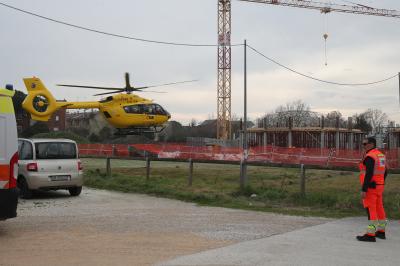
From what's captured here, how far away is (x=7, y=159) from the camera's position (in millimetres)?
8359

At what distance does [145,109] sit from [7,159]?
15.3 metres

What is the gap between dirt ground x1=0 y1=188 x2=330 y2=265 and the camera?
22.6 ft

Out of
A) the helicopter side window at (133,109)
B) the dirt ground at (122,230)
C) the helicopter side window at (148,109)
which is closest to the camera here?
the dirt ground at (122,230)

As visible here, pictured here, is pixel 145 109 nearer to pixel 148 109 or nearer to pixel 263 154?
pixel 148 109

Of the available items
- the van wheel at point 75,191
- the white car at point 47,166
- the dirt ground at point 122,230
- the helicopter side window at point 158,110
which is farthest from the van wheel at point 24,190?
the helicopter side window at point 158,110

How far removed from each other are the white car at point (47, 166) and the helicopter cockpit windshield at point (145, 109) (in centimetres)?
857

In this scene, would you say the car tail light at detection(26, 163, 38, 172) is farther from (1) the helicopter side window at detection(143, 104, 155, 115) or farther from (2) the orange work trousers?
(1) the helicopter side window at detection(143, 104, 155, 115)

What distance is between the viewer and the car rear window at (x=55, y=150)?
14086 millimetres

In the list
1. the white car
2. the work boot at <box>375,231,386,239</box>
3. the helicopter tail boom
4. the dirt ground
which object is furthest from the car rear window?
the work boot at <box>375,231,386,239</box>

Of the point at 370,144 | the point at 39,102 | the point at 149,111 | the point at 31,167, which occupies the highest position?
the point at 39,102

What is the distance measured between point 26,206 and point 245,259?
7367 millimetres

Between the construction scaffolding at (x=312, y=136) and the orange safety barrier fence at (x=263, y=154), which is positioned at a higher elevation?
the construction scaffolding at (x=312, y=136)

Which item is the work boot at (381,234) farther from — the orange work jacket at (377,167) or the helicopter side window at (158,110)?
the helicopter side window at (158,110)

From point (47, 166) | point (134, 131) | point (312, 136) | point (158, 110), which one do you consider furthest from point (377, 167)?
point (312, 136)
